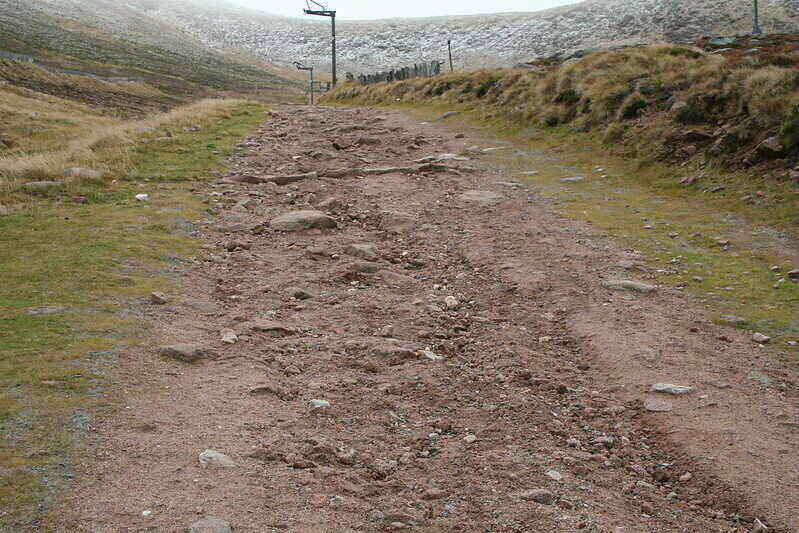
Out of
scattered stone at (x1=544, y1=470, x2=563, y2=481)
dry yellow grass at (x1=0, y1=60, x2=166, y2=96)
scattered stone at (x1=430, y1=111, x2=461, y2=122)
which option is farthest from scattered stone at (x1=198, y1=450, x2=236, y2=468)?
dry yellow grass at (x1=0, y1=60, x2=166, y2=96)

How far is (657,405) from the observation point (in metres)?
4.77

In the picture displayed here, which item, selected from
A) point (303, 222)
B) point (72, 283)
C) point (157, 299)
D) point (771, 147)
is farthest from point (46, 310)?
point (771, 147)

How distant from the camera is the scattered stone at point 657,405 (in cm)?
471

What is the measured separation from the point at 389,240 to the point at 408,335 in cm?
305

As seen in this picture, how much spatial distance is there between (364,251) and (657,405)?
4313mm

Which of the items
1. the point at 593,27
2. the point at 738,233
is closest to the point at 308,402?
the point at 738,233

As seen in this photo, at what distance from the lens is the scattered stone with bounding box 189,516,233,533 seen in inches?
130

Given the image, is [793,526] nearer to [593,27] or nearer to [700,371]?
[700,371]

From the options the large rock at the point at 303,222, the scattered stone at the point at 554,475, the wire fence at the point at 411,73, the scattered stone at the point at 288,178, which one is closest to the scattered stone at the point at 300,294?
the large rock at the point at 303,222

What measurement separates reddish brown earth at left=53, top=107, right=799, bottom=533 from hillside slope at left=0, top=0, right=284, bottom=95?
4896 centimetres

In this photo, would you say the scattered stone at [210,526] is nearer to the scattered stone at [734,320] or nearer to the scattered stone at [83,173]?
the scattered stone at [734,320]

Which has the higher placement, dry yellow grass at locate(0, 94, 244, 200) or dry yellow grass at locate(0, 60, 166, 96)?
dry yellow grass at locate(0, 60, 166, 96)

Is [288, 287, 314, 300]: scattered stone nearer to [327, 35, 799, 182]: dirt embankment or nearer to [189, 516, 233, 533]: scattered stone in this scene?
[189, 516, 233, 533]: scattered stone

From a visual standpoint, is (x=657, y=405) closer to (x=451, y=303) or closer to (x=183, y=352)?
(x=451, y=303)
